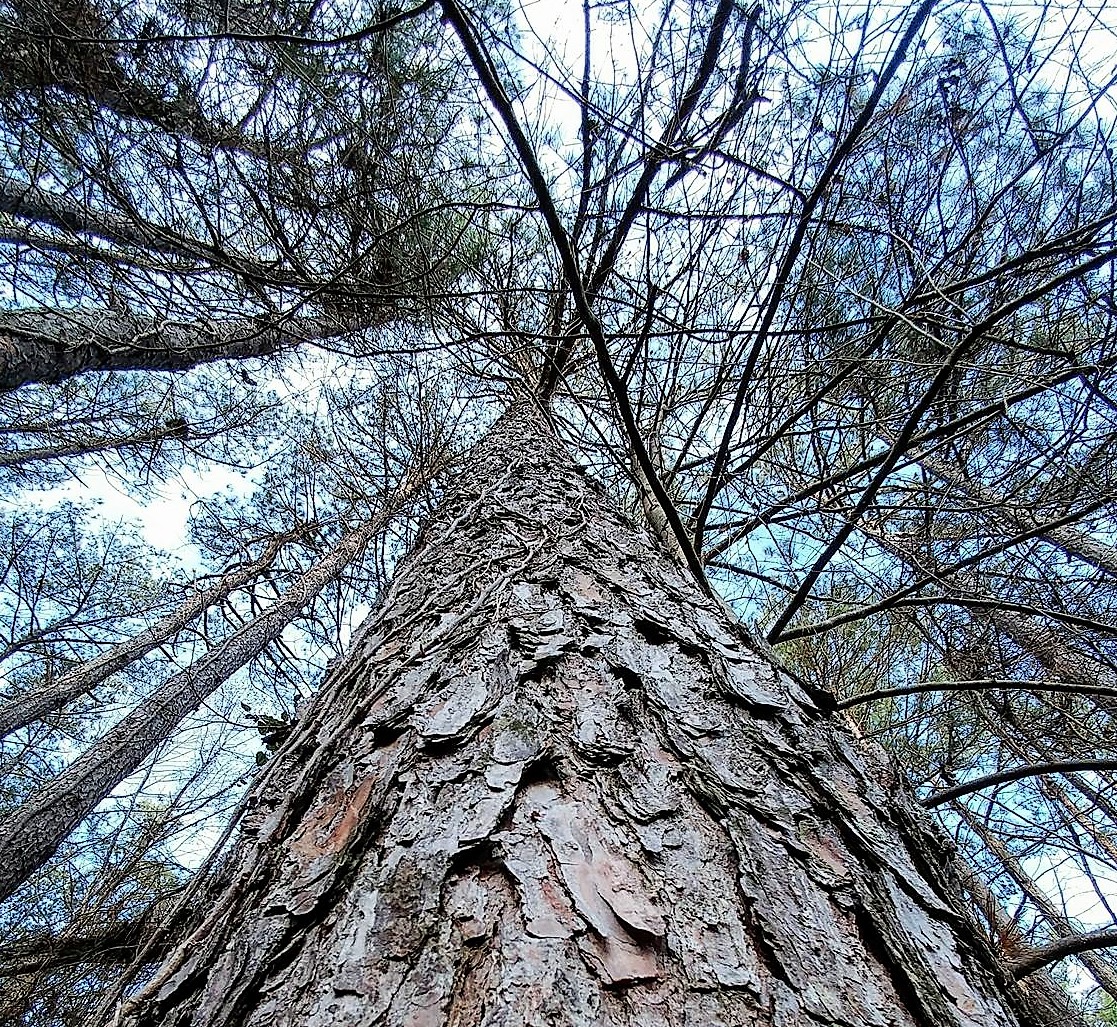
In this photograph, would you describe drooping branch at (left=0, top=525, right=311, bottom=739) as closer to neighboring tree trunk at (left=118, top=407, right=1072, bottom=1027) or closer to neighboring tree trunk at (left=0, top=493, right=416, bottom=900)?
neighboring tree trunk at (left=0, top=493, right=416, bottom=900)

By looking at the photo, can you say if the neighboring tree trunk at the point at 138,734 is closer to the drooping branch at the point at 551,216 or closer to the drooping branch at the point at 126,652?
the drooping branch at the point at 126,652

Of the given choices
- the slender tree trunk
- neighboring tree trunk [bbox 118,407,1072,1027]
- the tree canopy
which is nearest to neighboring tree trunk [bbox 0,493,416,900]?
the tree canopy

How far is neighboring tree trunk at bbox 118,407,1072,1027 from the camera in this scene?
0.47 m

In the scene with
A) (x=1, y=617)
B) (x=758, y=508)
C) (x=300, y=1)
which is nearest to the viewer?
(x=758, y=508)

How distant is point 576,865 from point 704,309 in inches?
77.5

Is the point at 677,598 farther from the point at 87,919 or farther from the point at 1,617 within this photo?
the point at 1,617

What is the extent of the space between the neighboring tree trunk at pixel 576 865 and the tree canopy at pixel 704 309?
1.08ft

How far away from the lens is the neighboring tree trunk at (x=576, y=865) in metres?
0.47

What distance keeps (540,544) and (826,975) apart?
1.01 meters

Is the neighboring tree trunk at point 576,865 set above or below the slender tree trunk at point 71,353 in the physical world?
below

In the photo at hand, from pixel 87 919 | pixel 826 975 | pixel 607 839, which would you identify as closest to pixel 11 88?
pixel 87 919

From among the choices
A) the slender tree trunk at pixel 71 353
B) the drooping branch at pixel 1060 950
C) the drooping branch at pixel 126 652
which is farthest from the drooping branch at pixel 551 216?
the drooping branch at pixel 126 652

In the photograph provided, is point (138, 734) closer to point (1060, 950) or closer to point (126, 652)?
point (126, 652)

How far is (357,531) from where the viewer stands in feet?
15.2
